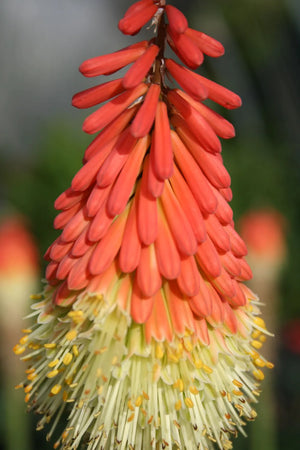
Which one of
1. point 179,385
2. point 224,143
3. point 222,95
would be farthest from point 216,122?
point 224,143

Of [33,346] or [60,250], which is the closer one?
[60,250]

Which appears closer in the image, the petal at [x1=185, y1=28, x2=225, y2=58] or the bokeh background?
the petal at [x1=185, y1=28, x2=225, y2=58]

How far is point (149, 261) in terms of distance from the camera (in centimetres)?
161

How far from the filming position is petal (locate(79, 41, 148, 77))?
5.25 ft

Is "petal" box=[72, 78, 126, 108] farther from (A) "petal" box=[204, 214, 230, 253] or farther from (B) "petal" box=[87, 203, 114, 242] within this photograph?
(A) "petal" box=[204, 214, 230, 253]

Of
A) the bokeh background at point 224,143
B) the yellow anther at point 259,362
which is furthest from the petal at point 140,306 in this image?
the bokeh background at point 224,143

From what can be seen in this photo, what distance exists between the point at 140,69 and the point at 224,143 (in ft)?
20.9

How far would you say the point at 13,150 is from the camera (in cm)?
1129

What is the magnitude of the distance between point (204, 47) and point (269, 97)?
814 centimetres

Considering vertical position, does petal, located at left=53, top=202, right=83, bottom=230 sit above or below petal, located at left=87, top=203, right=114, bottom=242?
above

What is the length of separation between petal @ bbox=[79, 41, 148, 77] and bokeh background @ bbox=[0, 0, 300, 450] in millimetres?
1934

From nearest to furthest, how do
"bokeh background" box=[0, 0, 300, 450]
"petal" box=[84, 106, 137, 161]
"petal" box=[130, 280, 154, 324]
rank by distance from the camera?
"petal" box=[130, 280, 154, 324] < "petal" box=[84, 106, 137, 161] < "bokeh background" box=[0, 0, 300, 450]

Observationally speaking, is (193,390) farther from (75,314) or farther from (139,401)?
(75,314)

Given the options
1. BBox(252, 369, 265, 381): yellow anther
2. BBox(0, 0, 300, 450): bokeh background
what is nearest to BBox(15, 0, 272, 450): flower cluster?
BBox(252, 369, 265, 381): yellow anther
